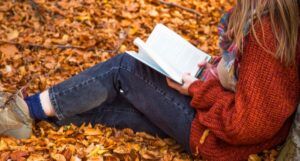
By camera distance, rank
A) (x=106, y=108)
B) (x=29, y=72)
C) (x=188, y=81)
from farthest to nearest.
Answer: (x=29, y=72) < (x=106, y=108) < (x=188, y=81)

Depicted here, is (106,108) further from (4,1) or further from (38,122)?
(4,1)

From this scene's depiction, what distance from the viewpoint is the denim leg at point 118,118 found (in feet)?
9.05

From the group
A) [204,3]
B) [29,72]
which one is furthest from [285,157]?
[204,3]

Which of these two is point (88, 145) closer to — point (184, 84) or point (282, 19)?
point (184, 84)

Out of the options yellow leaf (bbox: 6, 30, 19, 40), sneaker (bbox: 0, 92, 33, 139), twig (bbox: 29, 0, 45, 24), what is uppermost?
twig (bbox: 29, 0, 45, 24)

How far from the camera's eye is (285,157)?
223 centimetres

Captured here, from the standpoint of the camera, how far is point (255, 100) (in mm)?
2102

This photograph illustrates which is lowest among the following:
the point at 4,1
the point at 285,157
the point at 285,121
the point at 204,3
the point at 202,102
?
the point at 285,157

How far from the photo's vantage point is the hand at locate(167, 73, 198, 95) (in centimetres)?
240

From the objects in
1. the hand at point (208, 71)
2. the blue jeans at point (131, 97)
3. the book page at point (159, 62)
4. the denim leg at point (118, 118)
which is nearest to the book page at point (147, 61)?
the book page at point (159, 62)

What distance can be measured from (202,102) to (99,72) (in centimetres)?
62

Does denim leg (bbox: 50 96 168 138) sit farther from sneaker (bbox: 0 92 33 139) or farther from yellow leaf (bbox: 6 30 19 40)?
yellow leaf (bbox: 6 30 19 40)

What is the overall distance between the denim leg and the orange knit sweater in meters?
0.44

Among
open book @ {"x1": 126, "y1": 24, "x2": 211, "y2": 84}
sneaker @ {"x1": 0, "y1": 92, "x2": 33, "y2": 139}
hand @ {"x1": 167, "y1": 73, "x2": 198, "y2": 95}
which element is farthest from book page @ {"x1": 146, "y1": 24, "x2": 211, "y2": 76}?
sneaker @ {"x1": 0, "y1": 92, "x2": 33, "y2": 139}
